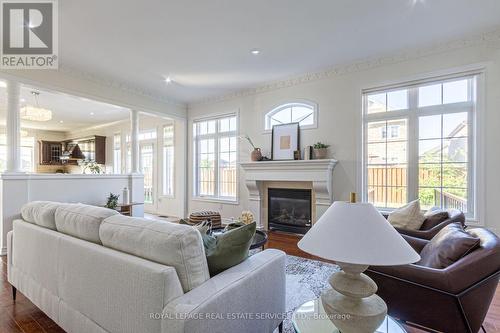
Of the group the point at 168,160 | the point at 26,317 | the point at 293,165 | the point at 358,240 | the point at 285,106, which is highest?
the point at 285,106

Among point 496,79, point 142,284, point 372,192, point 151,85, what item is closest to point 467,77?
point 496,79

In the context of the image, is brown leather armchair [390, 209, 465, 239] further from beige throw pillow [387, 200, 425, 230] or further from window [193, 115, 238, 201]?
window [193, 115, 238, 201]

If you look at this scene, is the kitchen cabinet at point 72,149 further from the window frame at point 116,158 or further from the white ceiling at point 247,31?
the white ceiling at point 247,31

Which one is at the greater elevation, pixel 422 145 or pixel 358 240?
pixel 422 145

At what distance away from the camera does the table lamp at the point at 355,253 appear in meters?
0.94

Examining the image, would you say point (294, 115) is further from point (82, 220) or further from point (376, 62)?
point (82, 220)

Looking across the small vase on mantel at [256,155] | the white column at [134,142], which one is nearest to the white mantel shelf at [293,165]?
the small vase on mantel at [256,155]

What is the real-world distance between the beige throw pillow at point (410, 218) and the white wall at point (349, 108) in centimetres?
123

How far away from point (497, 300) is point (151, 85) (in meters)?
5.87

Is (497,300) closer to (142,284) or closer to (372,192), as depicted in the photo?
(372,192)

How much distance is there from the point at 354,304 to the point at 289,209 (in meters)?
3.97

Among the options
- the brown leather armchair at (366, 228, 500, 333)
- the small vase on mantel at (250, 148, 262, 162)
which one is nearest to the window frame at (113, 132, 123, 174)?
the small vase on mantel at (250, 148, 262, 162)

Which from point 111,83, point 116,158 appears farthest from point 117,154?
point 111,83

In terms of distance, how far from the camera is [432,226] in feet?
8.68
